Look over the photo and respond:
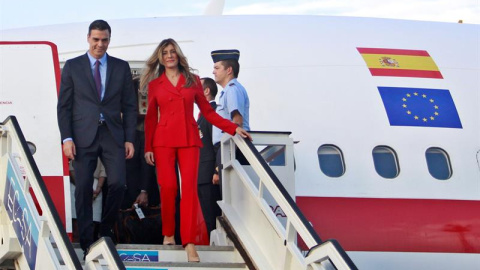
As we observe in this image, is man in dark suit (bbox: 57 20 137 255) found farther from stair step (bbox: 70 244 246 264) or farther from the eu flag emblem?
the eu flag emblem

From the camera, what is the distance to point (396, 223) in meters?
9.62

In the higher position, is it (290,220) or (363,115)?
(363,115)

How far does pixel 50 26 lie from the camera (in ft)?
36.2

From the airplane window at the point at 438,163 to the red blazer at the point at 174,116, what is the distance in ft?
10.4

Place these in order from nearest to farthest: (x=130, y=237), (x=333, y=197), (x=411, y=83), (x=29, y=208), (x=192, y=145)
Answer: (x=29, y=208)
(x=192, y=145)
(x=130, y=237)
(x=333, y=197)
(x=411, y=83)

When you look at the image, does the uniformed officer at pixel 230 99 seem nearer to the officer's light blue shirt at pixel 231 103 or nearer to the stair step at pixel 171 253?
the officer's light blue shirt at pixel 231 103

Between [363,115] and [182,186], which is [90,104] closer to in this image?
[182,186]

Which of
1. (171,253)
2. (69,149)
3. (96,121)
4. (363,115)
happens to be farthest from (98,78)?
(363,115)

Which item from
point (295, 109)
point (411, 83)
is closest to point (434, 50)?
point (411, 83)

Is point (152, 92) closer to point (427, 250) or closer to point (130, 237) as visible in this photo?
point (130, 237)

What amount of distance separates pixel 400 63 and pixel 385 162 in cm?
140

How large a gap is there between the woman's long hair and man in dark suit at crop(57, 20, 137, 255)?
0.24 meters

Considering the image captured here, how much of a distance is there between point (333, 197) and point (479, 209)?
1.69m

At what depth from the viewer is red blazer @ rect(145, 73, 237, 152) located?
766 cm
